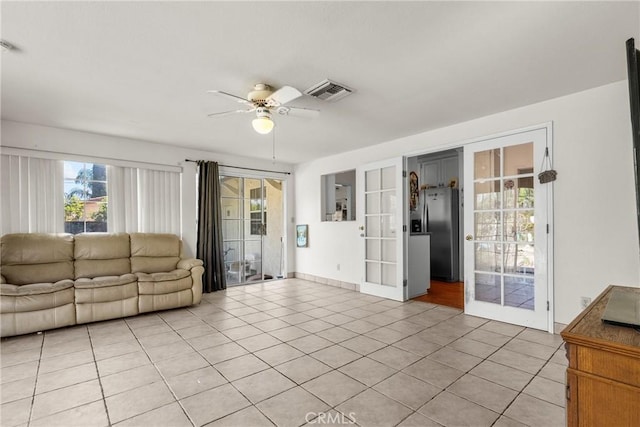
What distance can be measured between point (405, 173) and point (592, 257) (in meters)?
2.45

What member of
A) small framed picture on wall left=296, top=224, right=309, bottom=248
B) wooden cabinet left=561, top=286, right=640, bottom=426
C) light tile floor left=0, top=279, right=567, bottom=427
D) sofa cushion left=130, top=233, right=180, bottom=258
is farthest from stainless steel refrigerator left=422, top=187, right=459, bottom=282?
wooden cabinet left=561, top=286, right=640, bottom=426

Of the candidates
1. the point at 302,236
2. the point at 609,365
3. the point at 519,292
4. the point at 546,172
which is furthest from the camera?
the point at 302,236

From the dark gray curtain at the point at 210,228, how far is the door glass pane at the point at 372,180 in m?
2.69

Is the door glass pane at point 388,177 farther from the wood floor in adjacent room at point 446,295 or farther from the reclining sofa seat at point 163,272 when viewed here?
the reclining sofa seat at point 163,272

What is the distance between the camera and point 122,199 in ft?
15.4

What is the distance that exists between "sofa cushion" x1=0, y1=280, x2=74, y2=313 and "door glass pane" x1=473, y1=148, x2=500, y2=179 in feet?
16.8

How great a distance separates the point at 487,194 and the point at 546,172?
0.67m

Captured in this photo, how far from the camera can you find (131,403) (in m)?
2.05

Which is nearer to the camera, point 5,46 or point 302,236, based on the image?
point 5,46

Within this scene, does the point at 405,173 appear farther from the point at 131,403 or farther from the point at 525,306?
the point at 131,403

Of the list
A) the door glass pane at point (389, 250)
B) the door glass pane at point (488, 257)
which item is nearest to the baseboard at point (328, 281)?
the door glass pane at point (389, 250)

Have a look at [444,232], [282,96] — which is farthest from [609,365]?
[444,232]

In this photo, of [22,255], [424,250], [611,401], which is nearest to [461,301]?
[424,250]

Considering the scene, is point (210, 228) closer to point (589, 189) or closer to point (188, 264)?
point (188, 264)
